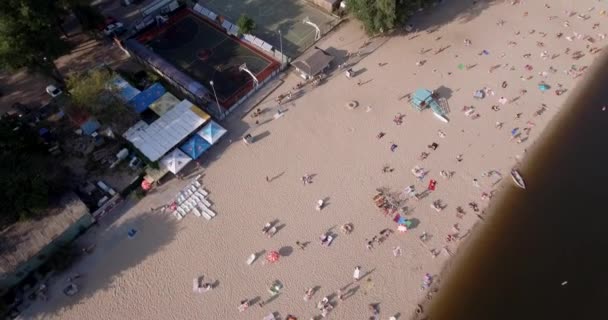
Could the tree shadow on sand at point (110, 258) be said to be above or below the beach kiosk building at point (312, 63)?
below

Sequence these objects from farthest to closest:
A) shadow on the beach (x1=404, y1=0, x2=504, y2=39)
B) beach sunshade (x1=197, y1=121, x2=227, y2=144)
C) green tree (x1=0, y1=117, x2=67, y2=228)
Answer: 1. shadow on the beach (x1=404, y1=0, x2=504, y2=39)
2. beach sunshade (x1=197, y1=121, x2=227, y2=144)
3. green tree (x1=0, y1=117, x2=67, y2=228)

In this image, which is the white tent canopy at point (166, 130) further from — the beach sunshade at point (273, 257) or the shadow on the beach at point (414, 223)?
the shadow on the beach at point (414, 223)

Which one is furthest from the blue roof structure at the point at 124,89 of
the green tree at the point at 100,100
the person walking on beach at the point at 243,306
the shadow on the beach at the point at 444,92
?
the shadow on the beach at the point at 444,92

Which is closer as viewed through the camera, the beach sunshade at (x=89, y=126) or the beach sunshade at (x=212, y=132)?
the beach sunshade at (x=212, y=132)

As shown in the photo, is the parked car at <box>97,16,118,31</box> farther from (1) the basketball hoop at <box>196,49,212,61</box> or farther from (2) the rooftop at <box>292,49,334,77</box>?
(2) the rooftop at <box>292,49,334,77</box>

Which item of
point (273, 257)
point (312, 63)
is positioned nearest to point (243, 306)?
point (273, 257)

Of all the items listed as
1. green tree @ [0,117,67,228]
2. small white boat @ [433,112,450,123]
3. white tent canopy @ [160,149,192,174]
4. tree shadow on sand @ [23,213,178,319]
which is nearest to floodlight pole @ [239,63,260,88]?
white tent canopy @ [160,149,192,174]
